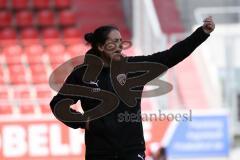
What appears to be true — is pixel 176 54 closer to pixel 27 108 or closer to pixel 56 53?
pixel 27 108

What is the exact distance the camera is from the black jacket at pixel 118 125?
5234 mm

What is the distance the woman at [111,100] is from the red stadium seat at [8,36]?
1103cm

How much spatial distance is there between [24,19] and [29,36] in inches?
22.6

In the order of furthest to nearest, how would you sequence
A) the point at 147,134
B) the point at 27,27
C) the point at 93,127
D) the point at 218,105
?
the point at 27,27, the point at 218,105, the point at 147,134, the point at 93,127

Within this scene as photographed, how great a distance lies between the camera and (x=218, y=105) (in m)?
13.1

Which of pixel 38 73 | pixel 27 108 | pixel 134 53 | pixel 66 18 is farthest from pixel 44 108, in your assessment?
pixel 66 18

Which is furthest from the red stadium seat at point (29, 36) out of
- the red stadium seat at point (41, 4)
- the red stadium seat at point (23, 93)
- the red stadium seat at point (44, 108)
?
the red stadium seat at point (44, 108)

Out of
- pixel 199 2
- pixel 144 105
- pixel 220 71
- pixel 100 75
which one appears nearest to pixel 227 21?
pixel 199 2

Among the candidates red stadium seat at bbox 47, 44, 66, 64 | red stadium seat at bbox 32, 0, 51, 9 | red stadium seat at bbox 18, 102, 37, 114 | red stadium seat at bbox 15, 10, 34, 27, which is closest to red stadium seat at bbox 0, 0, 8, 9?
red stadium seat at bbox 15, 10, 34, 27

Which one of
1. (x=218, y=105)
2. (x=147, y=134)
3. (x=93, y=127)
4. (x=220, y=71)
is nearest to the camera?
(x=93, y=127)

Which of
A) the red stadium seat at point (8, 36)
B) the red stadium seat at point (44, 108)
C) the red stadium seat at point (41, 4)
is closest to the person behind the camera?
the red stadium seat at point (44, 108)

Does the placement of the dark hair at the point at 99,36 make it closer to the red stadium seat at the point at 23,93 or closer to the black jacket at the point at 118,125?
the black jacket at the point at 118,125

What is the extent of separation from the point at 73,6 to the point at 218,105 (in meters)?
5.61

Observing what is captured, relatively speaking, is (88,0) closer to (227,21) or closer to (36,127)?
(227,21)
